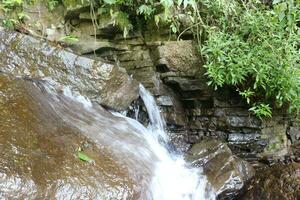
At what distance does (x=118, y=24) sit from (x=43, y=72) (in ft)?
5.11

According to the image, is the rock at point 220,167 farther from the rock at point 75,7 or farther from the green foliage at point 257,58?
the rock at point 75,7

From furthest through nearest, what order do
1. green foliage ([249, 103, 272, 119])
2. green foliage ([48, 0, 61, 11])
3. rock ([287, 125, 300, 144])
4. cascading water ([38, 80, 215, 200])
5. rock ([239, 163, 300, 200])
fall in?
1. rock ([287, 125, 300, 144])
2. green foliage ([48, 0, 61, 11])
3. green foliage ([249, 103, 272, 119])
4. rock ([239, 163, 300, 200])
5. cascading water ([38, 80, 215, 200])

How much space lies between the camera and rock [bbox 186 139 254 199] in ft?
13.9

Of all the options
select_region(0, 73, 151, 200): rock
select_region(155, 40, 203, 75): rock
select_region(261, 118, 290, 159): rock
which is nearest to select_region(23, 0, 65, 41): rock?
select_region(155, 40, 203, 75): rock

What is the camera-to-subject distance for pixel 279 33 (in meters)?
5.21

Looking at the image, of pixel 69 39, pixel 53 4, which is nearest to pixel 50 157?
pixel 69 39

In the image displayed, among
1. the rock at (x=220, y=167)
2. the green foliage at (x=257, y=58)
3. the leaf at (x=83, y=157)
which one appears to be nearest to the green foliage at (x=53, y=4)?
the green foliage at (x=257, y=58)

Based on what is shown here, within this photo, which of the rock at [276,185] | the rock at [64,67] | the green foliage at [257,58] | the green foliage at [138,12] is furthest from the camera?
the green foliage at [138,12]

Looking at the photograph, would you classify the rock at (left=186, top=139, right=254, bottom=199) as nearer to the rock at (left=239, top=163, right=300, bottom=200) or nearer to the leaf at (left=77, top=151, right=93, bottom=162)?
the rock at (left=239, top=163, right=300, bottom=200)

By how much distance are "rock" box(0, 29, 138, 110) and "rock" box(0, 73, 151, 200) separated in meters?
0.68

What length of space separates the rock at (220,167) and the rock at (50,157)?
1.15 m

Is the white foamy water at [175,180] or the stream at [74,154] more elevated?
the stream at [74,154]

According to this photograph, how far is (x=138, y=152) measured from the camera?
3.87 m

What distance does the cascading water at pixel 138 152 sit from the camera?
3.53m
